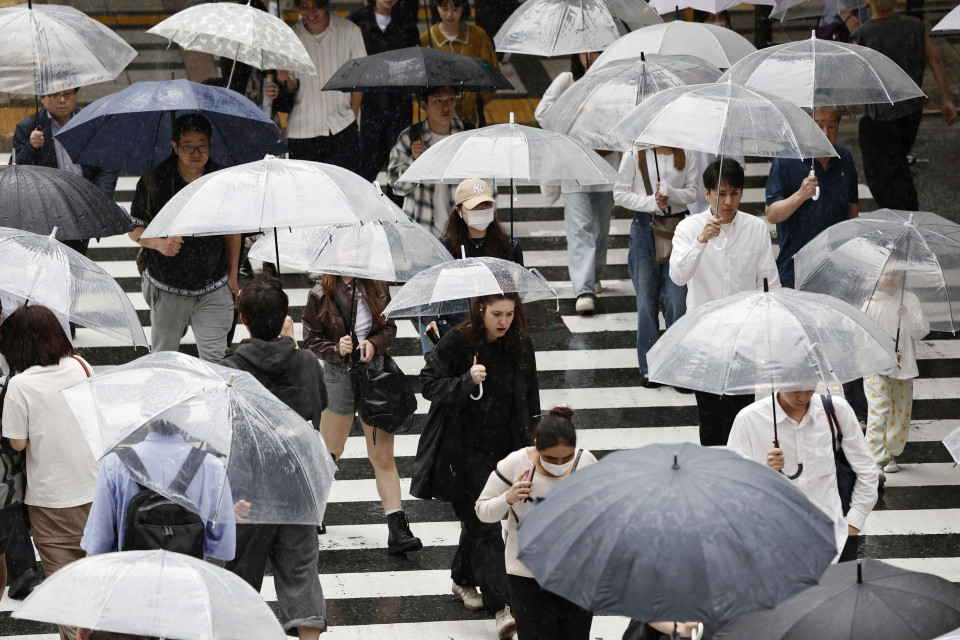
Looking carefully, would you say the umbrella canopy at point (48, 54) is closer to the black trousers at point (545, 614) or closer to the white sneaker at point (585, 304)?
the white sneaker at point (585, 304)

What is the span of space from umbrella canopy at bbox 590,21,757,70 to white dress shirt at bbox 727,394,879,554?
4.56 metres

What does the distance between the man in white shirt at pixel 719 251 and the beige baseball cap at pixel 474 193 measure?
115cm

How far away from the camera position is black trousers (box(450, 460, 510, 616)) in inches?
310

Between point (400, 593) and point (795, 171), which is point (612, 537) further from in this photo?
point (795, 171)

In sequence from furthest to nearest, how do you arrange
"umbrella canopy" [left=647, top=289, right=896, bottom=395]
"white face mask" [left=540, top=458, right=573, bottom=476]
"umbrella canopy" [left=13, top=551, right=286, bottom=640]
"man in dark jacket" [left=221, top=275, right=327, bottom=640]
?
"man in dark jacket" [left=221, top=275, right=327, bottom=640], "white face mask" [left=540, top=458, right=573, bottom=476], "umbrella canopy" [left=647, top=289, right=896, bottom=395], "umbrella canopy" [left=13, top=551, right=286, bottom=640]

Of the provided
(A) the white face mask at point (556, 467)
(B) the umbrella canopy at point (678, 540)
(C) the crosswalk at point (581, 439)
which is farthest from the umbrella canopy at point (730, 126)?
(B) the umbrella canopy at point (678, 540)

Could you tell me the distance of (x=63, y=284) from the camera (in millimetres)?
7352

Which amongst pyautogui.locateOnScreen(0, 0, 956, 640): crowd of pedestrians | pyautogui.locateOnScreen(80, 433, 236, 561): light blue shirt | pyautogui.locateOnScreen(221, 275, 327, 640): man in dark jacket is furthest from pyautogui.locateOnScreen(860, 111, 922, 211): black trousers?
pyautogui.locateOnScreen(80, 433, 236, 561): light blue shirt

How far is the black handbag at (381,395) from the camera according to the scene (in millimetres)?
8562

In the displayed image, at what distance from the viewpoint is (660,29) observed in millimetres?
11266

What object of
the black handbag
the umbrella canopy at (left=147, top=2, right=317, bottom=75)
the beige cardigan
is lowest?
the black handbag

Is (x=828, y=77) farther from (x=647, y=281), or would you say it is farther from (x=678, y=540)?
(x=678, y=540)

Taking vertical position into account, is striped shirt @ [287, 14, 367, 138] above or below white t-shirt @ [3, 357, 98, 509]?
above

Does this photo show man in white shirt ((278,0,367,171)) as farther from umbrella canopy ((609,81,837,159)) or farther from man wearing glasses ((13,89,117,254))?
umbrella canopy ((609,81,837,159))
